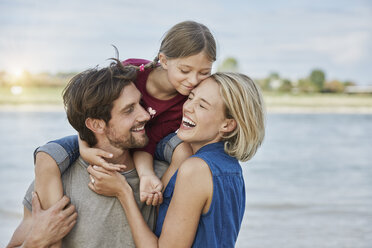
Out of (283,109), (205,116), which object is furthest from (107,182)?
(283,109)

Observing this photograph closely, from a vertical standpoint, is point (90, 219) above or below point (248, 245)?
above

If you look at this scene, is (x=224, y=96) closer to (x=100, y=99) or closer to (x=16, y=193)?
(x=100, y=99)

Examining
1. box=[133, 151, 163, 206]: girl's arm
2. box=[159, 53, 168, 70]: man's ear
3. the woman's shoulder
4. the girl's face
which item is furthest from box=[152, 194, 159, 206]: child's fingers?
box=[159, 53, 168, 70]: man's ear

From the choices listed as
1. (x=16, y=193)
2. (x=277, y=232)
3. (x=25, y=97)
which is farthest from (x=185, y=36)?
(x=25, y=97)

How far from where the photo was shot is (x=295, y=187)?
32.7 feet

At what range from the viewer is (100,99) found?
7.86ft

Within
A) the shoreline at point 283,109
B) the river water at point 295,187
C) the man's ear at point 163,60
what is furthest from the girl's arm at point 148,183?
the shoreline at point 283,109

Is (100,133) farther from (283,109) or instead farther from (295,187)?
(283,109)

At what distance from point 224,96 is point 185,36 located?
0.64m

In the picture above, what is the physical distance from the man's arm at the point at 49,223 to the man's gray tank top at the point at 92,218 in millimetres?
63

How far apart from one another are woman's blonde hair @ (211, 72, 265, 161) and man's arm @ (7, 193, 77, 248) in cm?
82

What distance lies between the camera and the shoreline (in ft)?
91.9

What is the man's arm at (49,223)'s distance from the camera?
231cm

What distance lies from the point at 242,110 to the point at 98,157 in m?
0.74
